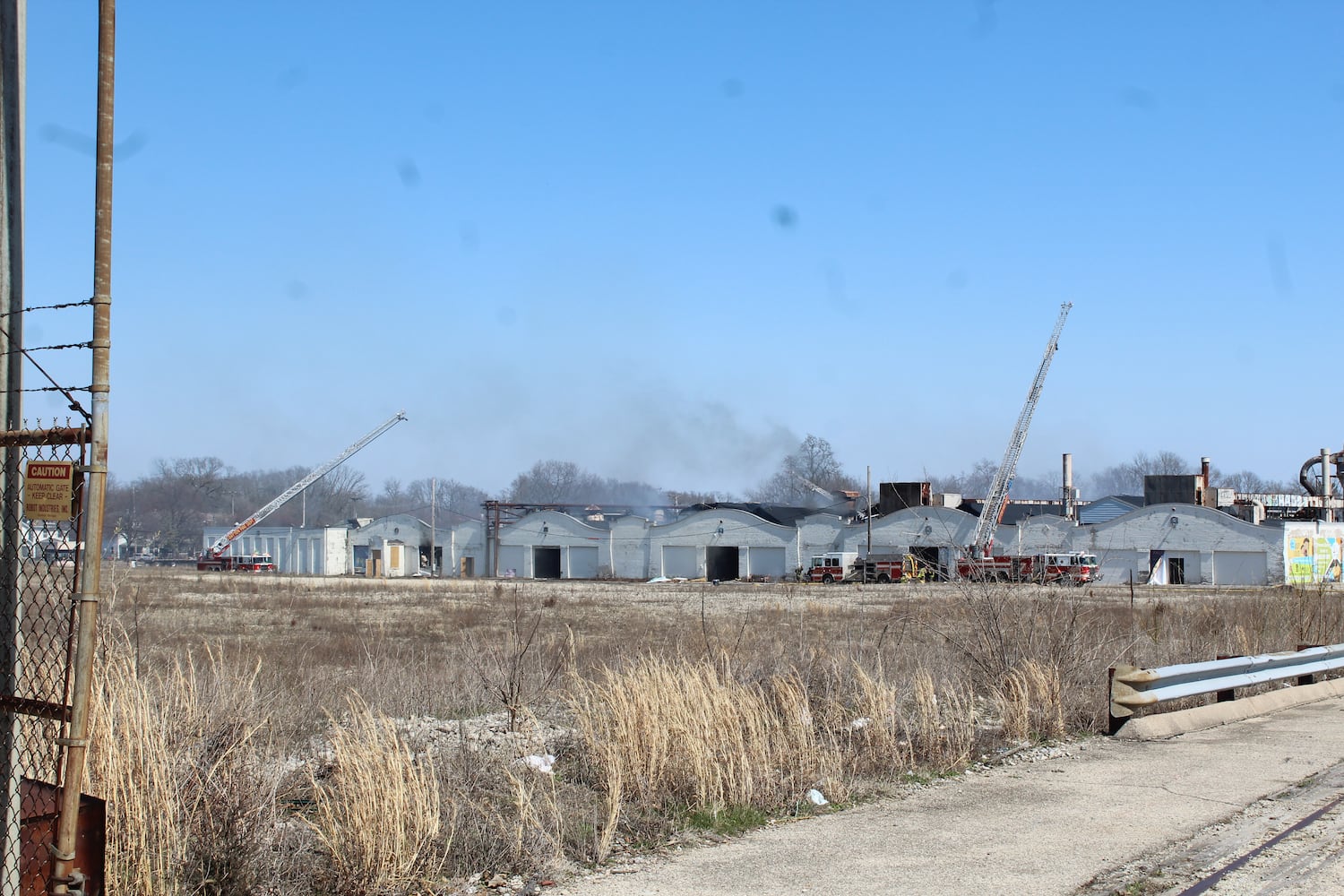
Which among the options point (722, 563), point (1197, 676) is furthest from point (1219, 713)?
point (722, 563)

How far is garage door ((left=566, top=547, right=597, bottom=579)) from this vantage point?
84.9m

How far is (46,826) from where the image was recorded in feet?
17.6

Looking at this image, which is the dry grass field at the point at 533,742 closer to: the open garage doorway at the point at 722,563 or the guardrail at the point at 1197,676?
the guardrail at the point at 1197,676

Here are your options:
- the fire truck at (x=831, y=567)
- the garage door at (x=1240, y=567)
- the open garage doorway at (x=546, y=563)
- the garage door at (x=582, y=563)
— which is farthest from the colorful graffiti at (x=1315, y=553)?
the open garage doorway at (x=546, y=563)

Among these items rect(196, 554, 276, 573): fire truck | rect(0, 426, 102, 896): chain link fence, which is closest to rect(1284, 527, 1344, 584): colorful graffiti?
rect(0, 426, 102, 896): chain link fence

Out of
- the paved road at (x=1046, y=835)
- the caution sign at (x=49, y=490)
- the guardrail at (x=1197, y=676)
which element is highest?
the caution sign at (x=49, y=490)

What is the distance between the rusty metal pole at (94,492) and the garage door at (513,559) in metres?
82.8

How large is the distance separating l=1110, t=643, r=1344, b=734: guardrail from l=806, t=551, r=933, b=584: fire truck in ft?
159

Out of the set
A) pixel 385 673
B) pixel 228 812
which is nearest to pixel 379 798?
pixel 228 812

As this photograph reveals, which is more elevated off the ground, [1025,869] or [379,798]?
[379,798]

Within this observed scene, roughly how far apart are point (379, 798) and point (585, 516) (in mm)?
83949

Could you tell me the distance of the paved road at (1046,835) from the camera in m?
6.63

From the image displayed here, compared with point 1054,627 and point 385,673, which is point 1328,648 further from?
point 385,673

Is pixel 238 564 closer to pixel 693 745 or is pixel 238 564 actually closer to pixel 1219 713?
pixel 1219 713
